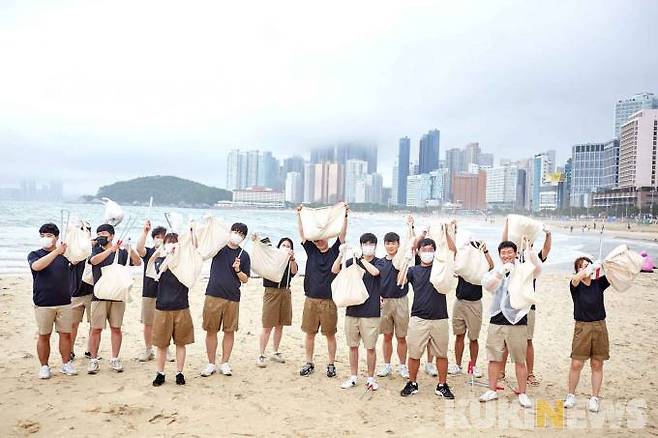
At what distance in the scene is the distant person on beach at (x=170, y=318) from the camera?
5.33 metres

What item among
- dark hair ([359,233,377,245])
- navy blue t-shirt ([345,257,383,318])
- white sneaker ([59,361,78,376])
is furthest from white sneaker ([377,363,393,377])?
white sneaker ([59,361,78,376])

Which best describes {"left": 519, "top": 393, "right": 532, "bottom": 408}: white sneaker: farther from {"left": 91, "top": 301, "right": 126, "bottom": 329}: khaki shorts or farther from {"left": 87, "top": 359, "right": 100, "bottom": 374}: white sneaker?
{"left": 87, "top": 359, "right": 100, "bottom": 374}: white sneaker

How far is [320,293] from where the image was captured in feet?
19.5

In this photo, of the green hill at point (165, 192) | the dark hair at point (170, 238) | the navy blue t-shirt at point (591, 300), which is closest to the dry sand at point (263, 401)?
the navy blue t-shirt at point (591, 300)

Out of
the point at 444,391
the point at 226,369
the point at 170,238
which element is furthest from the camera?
the point at 226,369

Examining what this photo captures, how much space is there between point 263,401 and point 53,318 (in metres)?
2.72

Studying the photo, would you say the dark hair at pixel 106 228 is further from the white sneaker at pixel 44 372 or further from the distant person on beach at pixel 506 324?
the distant person on beach at pixel 506 324

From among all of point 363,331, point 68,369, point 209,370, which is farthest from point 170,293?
point 363,331

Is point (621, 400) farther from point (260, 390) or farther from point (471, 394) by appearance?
point (260, 390)

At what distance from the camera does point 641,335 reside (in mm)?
8750

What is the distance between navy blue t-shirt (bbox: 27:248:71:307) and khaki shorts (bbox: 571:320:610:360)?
595 centimetres

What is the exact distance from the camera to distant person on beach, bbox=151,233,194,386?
210 inches

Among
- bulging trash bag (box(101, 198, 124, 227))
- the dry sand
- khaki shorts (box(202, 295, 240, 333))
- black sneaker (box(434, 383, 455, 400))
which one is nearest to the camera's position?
the dry sand

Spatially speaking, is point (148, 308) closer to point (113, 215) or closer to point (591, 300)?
point (113, 215)
